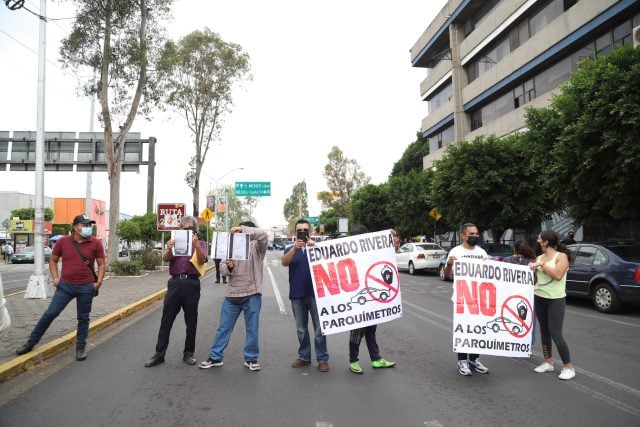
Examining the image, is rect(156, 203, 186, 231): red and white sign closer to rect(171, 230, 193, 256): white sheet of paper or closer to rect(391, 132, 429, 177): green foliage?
rect(171, 230, 193, 256): white sheet of paper

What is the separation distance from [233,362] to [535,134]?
13437mm

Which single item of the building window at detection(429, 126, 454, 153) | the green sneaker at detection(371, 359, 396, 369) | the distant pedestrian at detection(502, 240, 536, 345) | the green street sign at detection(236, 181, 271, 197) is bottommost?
the green sneaker at detection(371, 359, 396, 369)

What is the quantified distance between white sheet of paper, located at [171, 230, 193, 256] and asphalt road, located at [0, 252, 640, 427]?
58.5 inches

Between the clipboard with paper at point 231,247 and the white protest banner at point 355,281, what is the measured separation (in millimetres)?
834

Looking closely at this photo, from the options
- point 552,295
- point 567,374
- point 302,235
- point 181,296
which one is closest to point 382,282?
point 302,235

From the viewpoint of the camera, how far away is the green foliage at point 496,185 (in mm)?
18156

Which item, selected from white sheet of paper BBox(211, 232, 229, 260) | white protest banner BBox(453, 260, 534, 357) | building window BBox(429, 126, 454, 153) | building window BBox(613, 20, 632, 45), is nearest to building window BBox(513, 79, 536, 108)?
building window BBox(613, 20, 632, 45)

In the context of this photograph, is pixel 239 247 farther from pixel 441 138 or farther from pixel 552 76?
pixel 441 138

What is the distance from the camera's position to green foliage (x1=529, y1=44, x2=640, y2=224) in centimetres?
1088

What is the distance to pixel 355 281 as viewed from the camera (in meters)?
5.65

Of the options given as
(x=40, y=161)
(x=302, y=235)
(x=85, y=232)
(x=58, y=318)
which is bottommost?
(x=58, y=318)

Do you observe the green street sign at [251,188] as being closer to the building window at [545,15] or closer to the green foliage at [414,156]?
the green foliage at [414,156]

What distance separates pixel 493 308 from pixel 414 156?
5190 cm

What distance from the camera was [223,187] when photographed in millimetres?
74188
